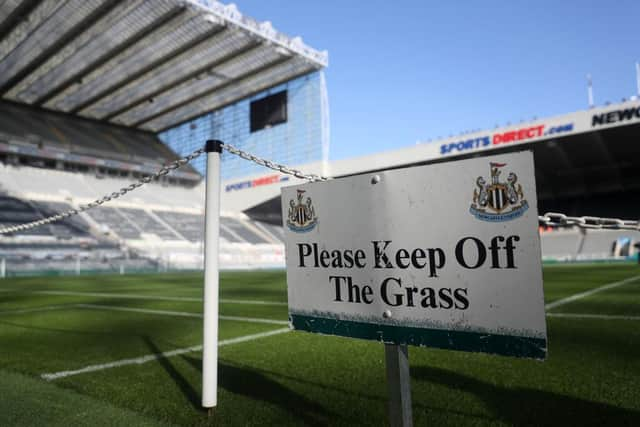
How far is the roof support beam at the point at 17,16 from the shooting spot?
3080 cm

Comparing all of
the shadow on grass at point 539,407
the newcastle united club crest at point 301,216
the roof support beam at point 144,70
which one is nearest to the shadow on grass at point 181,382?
the newcastle united club crest at point 301,216

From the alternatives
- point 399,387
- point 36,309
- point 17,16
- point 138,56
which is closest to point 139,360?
point 399,387

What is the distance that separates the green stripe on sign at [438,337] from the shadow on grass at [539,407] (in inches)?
43.6

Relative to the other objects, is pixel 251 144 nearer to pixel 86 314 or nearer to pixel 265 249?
pixel 265 249

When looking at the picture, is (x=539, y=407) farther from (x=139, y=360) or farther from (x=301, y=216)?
(x=139, y=360)

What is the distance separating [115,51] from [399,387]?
42.1 m

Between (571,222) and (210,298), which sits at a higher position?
(571,222)

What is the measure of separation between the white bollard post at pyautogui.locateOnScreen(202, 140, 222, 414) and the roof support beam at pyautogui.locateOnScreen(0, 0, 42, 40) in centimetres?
3610

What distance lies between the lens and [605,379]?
10.0 feet

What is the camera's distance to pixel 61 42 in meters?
35.8

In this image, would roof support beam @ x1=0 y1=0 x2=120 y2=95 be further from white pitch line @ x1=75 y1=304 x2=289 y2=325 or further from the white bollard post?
the white bollard post

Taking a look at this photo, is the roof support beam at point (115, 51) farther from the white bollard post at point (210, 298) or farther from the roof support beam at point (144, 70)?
the white bollard post at point (210, 298)

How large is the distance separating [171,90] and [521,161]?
50.1m

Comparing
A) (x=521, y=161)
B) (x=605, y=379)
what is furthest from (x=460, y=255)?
(x=605, y=379)
